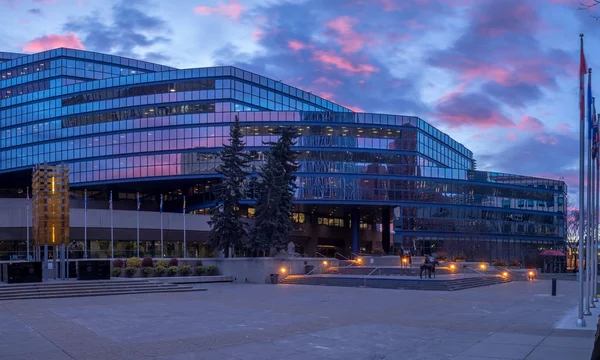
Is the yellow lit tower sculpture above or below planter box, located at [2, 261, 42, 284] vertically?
above

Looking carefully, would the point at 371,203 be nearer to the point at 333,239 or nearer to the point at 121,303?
the point at 333,239

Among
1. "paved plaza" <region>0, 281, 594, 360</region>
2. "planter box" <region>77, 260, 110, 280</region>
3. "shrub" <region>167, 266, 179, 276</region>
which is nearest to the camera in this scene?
"paved plaza" <region>0, 281, 594, 360</region>

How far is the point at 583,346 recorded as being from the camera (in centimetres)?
1405

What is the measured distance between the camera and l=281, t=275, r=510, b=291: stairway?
37.9m

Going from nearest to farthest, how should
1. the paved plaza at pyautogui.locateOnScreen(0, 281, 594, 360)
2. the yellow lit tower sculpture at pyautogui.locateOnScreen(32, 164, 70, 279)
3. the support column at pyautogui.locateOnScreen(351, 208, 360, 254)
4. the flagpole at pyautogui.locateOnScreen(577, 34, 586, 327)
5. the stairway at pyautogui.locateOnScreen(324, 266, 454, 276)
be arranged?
the paved plaza at pyautogui.locateOnScreen(0, 281, 594, 360)
the flagpole at pyautogui.locateOnScreen(577, 34, 586, 327)
the yellow lit tower sculpture at pyautogui.locateOnScreen(32, 164, 70, 279)
the stairway at pyautogui.locateOnScreen(324, 266, 454, 276)
the support column at pyautogui.locateOnScreen(351, 208, 360, 254)

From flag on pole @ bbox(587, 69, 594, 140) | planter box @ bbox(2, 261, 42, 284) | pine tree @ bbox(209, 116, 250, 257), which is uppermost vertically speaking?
flag on pole @ bbox(587, 69, 594, 140)

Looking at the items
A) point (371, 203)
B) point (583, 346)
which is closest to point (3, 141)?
point (371, 203)

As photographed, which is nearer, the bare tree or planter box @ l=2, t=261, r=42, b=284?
planter box @ l=2, t=261, r=42, b=284

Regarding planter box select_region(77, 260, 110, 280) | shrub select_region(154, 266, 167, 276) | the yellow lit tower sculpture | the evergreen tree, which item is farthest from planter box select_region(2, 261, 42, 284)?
the evergreen tree

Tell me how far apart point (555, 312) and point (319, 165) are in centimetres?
5817

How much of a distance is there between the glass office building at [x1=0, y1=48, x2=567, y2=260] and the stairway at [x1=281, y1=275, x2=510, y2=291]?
3514 cm

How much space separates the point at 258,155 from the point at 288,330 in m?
63.2

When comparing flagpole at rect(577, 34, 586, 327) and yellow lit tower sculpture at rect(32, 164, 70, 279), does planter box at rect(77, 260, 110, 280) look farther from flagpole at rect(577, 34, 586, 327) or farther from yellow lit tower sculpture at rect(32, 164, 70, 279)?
flagpole at rect(577, 34, 586, 327)

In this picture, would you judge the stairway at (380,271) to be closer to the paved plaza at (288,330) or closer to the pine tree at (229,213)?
the pine tree at (229,213)
